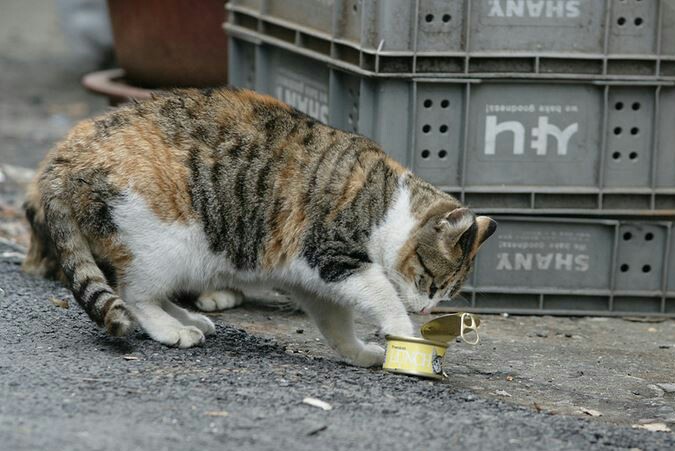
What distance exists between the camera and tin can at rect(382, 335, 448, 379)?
4.16 meters

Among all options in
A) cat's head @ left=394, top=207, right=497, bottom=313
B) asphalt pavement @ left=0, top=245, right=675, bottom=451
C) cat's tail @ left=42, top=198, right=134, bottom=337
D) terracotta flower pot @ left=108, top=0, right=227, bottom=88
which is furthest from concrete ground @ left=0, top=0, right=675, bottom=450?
terracotta flower pot @ left=108, top=0, right=227, bottom=88

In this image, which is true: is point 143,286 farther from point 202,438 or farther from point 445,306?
point 445,306

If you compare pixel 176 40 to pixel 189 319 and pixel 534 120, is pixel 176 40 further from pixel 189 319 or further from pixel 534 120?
pixel 189 319

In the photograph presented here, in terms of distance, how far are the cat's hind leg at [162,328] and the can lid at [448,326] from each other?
89 centimetres

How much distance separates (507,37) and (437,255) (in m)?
1.29

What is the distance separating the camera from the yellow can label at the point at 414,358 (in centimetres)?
416

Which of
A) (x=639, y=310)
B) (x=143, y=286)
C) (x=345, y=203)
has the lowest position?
(x=639, y=310)

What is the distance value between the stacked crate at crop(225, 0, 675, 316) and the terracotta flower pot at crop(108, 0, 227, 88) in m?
2.31

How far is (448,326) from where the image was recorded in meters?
4.31

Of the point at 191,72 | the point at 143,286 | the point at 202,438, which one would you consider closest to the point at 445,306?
the point at 143,286

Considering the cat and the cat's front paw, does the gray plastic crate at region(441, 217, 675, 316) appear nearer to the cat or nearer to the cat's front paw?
the cat

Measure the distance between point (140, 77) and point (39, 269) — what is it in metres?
3.08

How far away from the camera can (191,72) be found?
26.1 feet

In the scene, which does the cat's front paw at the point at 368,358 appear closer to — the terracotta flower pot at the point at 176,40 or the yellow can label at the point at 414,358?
the yellow can label at the point at 414,358
